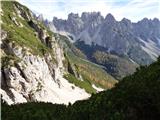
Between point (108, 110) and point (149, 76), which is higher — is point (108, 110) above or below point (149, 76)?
below

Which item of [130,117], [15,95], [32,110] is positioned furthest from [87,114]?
[15,95]

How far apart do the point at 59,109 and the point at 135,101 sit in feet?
29.5

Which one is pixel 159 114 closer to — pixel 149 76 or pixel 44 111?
pixel 149 76

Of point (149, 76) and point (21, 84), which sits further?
point (21, 84)

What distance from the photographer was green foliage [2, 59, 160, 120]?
31656mm

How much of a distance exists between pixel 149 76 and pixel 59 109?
850 cm

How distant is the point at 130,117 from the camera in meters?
31.7

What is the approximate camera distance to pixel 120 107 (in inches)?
1299

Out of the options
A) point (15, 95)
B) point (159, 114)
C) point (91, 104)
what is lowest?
point (159, 114)

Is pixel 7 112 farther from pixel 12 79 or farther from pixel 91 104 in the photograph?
pixel 12 79

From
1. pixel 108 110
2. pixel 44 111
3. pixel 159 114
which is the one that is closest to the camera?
pixel 159 114

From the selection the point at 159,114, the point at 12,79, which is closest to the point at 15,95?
the point at 12,79

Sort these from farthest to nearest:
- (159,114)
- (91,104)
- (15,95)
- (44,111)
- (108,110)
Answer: (15,95), (44,111), (91,104), (108,110), (159,114)

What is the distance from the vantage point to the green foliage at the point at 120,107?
31.7 m
